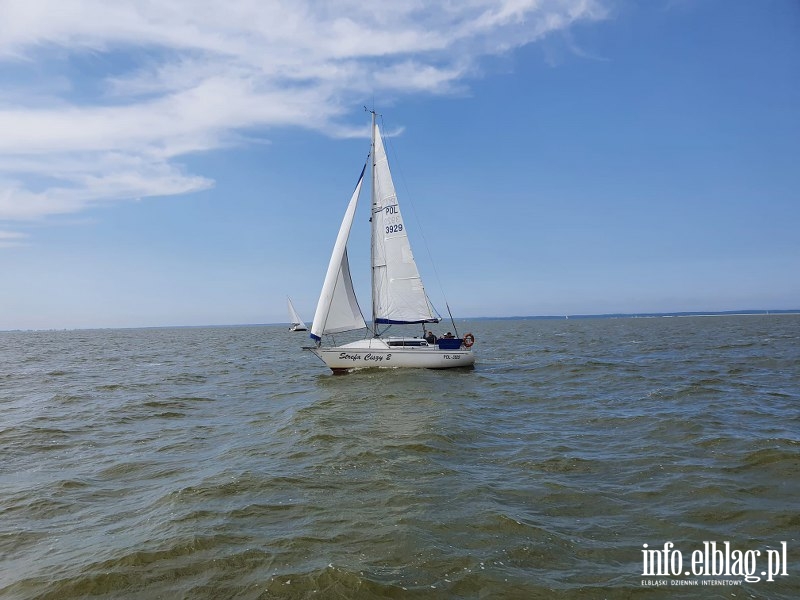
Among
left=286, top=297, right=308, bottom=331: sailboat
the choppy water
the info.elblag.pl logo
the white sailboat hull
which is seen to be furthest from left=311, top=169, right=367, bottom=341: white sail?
left=286, top=297, right=308, bottom=331: sailboat

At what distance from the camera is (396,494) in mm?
9117

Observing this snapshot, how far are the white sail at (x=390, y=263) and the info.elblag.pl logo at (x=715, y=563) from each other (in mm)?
21696

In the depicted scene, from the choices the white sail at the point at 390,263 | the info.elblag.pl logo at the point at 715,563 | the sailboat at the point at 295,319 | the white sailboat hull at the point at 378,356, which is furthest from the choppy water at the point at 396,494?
the sailboat at the point at 295,319

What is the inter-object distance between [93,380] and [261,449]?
22.2 metres

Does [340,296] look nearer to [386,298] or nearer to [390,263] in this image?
[386,298]

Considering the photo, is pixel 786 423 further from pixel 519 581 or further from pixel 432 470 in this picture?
pixel 519 581

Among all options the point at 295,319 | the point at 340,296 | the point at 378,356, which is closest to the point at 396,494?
the point at 378,356

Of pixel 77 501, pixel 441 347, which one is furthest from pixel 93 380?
pixel 77 501

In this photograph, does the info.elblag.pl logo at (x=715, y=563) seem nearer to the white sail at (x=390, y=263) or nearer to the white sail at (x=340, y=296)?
the white sail at (x=340, y=296)

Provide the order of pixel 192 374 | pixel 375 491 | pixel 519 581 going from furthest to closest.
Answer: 1. pixel 192 374
2. pixel 375 491
3. pixel 519 581

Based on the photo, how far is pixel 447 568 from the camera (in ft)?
21.1

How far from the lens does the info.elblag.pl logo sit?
6270mm

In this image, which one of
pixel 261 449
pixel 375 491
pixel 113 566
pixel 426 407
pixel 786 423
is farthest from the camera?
pixel 426 407

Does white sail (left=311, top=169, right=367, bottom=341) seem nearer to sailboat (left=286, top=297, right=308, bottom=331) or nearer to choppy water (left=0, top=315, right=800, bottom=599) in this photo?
choppy water (left=0, top=315, right=800, bottom=599)
